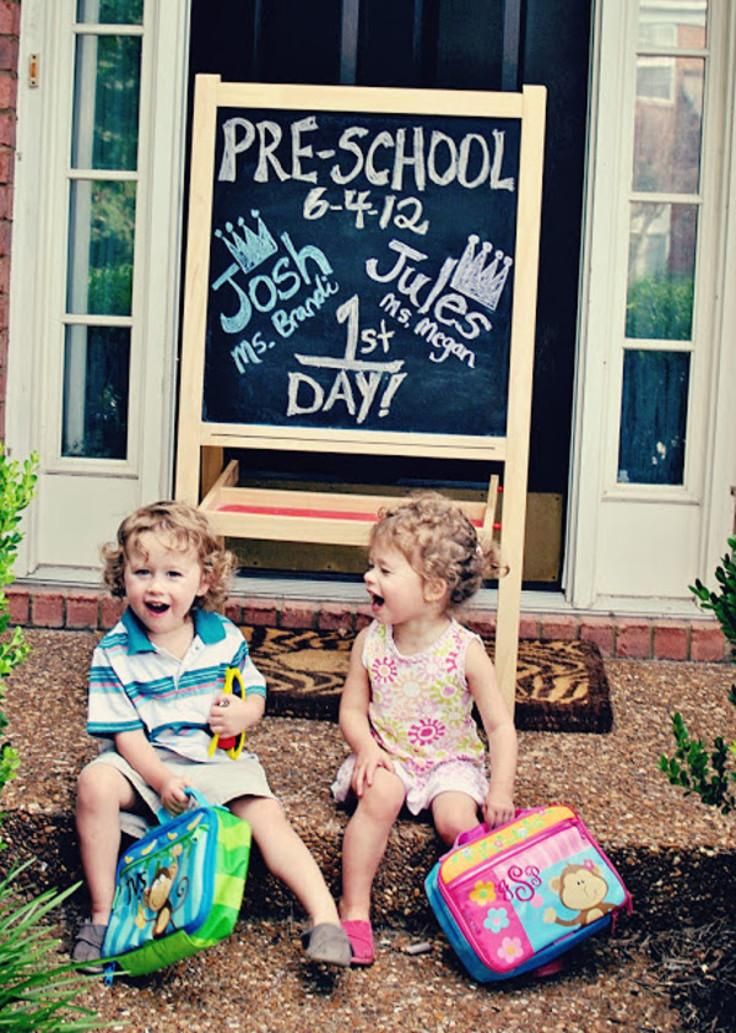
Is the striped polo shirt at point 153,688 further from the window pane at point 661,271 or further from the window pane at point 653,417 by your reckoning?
the window pane at point 661,271

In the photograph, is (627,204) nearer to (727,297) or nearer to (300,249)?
(727,297)

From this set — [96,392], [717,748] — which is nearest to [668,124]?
[96,392]

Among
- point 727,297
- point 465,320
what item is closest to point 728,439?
point 727,297

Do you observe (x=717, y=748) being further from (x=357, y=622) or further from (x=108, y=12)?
(x=108, y=12)

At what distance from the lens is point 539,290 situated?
194 inches

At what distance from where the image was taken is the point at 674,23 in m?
4.59

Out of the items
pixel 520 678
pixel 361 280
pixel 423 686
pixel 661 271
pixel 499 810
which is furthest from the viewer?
pixel 661 271

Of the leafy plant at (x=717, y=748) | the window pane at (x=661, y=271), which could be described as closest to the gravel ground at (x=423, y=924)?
the leafy plant at (x=717, y=748)

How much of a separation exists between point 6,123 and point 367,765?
252 centimetres

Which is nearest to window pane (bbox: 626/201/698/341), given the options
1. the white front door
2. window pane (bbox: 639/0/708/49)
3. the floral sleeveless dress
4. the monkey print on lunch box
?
window pane (bbox: 639/0/708/49)

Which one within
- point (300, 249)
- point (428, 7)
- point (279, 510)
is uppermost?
point (428, 7)

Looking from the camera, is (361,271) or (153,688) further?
(361,271)

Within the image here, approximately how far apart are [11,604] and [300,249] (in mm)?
1602

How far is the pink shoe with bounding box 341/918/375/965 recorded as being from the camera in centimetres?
293
